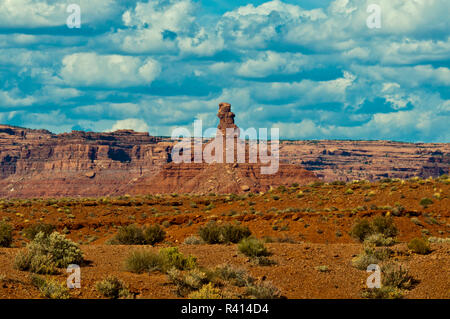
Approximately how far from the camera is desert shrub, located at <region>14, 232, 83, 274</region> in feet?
50.5

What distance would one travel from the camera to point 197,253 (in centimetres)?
2006

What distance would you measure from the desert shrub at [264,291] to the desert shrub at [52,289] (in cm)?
430

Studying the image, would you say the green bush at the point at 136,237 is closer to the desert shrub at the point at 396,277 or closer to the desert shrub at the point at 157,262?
the desert shrub at the point at 157,262

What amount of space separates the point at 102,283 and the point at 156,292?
1.35 meters

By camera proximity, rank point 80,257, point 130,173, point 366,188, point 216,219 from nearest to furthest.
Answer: point 80,257 → point 216,219 → point 366,188 → point 130,173

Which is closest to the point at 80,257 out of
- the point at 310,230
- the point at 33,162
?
the point at 310,230

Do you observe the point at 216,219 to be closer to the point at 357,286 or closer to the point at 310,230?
the point at 310,230

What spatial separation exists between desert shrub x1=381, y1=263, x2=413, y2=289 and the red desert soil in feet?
0.94

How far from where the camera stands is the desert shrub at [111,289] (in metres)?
13.6

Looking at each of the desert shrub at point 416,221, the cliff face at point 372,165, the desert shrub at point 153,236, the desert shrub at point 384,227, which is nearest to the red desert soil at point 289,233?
the desert shrub at point 416,221

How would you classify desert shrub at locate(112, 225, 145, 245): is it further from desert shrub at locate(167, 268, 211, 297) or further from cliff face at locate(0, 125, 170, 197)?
cliff face at locate(0, 125, 170, 197)

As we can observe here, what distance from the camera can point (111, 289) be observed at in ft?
44.8

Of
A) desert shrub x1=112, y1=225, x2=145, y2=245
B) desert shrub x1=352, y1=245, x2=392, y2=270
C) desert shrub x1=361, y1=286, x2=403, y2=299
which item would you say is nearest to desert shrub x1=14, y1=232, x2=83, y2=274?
desert shrub x1=112, y1=225, x2=145, y2=245

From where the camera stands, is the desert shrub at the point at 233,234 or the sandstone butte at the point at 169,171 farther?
the sandstone butte at the point at 169,171
